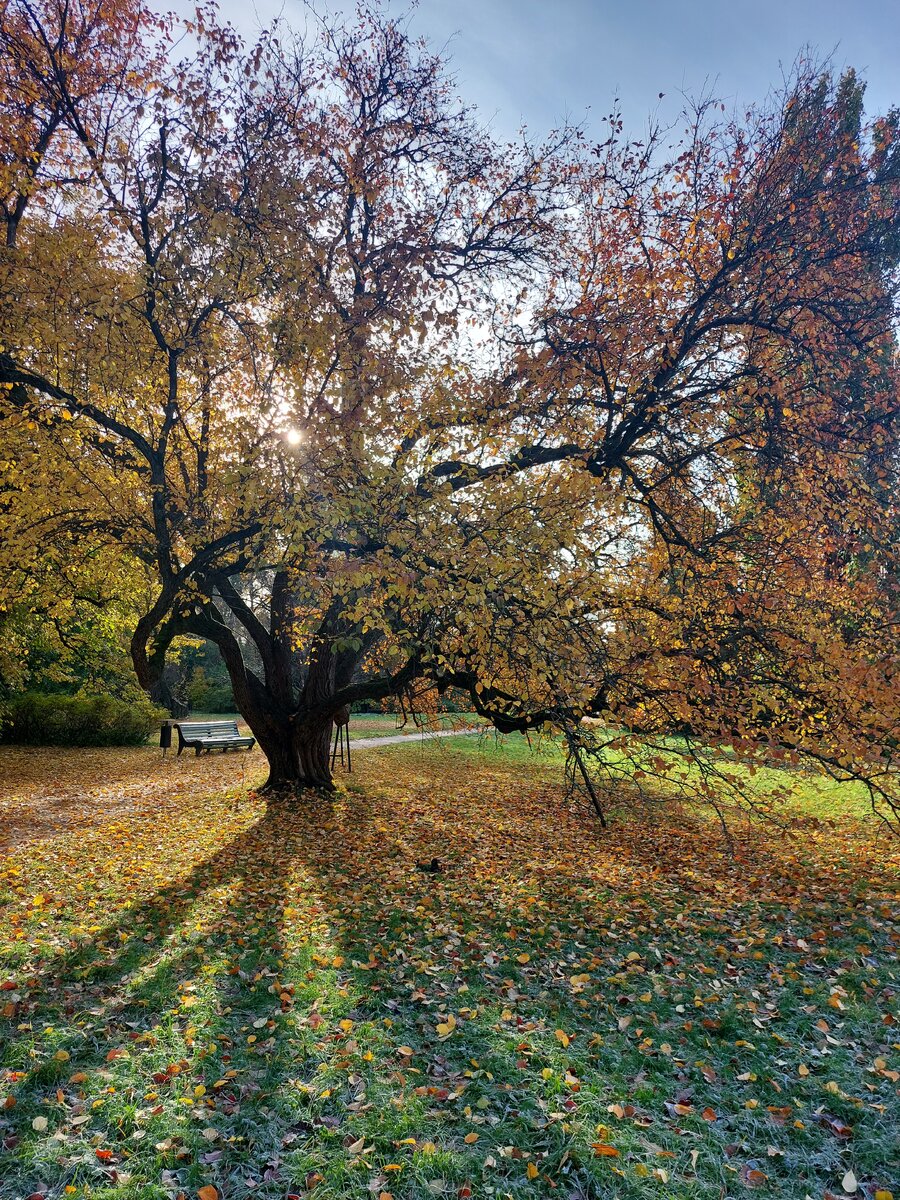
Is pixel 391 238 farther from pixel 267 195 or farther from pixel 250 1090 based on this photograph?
pixel 250 1090

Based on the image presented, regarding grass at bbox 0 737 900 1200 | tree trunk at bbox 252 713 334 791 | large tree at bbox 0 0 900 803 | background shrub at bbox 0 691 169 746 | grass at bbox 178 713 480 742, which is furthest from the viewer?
grass at bbox 178 713 480 742

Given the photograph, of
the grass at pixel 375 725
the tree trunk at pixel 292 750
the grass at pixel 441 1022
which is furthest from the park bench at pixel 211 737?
the grass at pixel 441 1022

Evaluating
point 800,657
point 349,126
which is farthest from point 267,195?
point 800,657

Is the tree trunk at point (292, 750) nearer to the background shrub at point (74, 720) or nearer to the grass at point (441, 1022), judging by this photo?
the grass at point (441, 1022)

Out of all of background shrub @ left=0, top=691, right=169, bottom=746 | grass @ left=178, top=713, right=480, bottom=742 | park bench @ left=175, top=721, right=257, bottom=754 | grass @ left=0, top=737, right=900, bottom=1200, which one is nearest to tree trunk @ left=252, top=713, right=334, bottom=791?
grass @ left=0, top=737, right=900, bottom=1200

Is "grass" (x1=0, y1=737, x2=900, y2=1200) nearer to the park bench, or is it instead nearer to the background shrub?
the park bench

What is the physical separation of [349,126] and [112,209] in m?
3.30

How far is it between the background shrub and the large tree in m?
12.5

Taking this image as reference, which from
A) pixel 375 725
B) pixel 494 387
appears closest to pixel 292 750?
pixel 494 387

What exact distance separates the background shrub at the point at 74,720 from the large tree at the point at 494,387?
12487 millimetres

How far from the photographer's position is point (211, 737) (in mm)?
18656

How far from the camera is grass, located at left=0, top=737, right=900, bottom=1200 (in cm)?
300

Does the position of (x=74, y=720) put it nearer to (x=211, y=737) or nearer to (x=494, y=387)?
(x=211, y=737)

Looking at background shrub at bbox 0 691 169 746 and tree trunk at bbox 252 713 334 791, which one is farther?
background shrub at bbox 0 691 169 746
